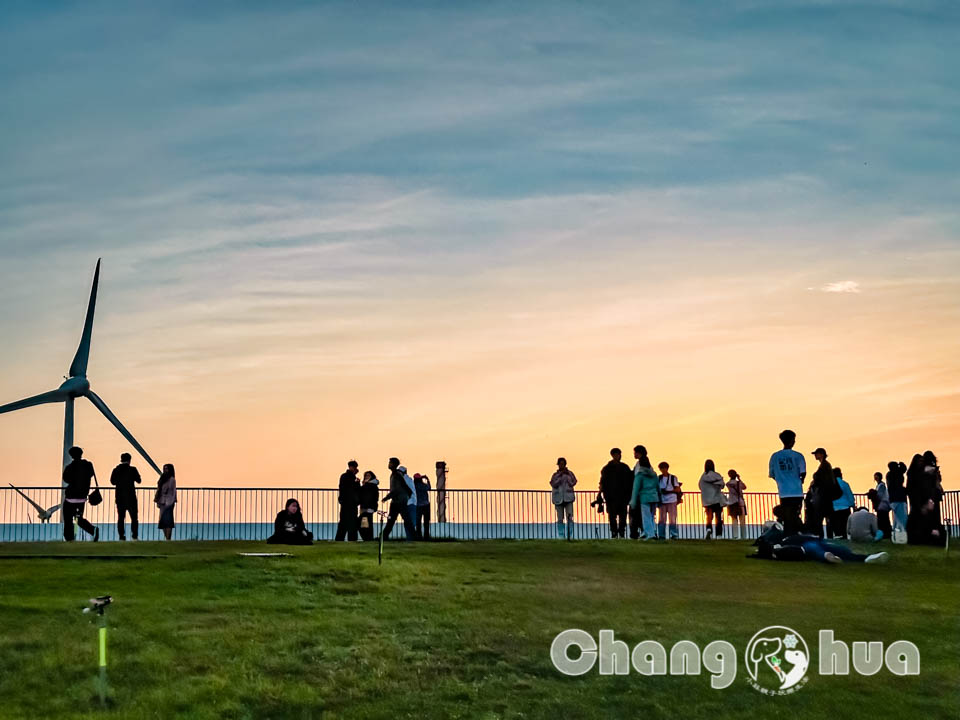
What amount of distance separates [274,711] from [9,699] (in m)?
3.26

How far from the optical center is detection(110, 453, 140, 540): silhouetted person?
103 feet

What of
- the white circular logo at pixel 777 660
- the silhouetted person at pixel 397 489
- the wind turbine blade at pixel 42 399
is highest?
the wind turbine blade at pixel 42 399

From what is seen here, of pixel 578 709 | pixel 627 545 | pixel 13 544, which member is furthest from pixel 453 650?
pixel 13 544

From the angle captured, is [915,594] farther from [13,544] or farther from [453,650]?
[13,544]

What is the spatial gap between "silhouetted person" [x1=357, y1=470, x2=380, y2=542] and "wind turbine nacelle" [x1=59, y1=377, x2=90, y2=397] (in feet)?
55.8

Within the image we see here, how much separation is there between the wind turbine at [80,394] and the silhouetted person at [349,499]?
13.9m

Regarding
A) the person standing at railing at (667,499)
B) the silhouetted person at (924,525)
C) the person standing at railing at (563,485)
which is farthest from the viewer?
the person standing at railing at (563,485)

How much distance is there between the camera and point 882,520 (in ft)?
118

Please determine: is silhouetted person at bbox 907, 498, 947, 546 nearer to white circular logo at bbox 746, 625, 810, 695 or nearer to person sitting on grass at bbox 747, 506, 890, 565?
person sitting on grass at bbox 747, 506, 890, 565

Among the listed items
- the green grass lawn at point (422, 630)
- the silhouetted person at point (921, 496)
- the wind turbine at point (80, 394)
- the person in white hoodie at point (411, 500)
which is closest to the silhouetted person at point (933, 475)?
the silhouetted person at point (921, 496)

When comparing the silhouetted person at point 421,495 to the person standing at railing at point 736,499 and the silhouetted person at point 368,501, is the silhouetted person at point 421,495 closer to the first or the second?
the silhouetted person at point 368,501

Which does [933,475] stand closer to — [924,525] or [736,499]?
[924,525]

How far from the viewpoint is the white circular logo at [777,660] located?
646 inches

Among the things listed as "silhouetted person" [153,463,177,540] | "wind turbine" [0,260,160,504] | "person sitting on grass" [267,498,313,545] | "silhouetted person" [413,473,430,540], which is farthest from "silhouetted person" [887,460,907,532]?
"wind turbine" [0,260,160,504]
